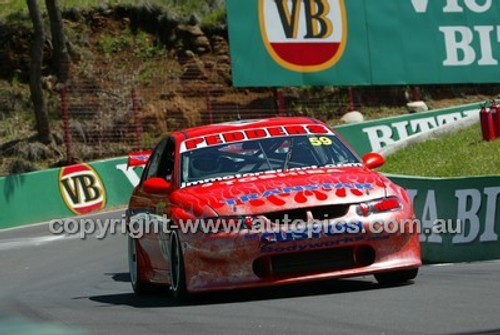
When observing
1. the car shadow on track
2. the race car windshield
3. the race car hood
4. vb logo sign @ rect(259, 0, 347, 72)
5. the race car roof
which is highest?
vb logo sign @ rect(259, 0, 347, 72)

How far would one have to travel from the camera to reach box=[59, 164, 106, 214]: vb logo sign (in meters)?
25.4

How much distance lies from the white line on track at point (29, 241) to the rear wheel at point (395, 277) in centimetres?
1019

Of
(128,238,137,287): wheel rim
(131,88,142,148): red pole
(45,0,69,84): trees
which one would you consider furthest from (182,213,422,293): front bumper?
(45,0,69,84): trees

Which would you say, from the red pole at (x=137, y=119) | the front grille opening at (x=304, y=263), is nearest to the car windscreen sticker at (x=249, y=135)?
the front grille opening at (x=304, y=263)

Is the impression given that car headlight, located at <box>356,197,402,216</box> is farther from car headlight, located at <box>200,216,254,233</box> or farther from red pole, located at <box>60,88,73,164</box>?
red pole, located at <box>60,88,73,164</box>

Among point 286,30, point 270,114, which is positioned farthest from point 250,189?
point 270,114

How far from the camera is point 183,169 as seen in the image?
1080 centimetres

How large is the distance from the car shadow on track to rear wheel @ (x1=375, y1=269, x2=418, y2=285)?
7 cm

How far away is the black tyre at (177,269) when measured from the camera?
980 centimetres

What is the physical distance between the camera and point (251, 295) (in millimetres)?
10242

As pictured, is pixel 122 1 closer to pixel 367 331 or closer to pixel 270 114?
pixel 270 114

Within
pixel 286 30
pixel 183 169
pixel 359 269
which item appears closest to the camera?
pixel 359 269

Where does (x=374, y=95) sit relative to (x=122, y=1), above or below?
below

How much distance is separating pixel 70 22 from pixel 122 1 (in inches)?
71.1
